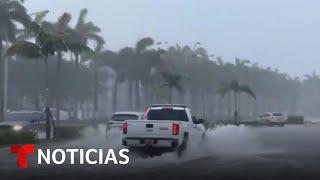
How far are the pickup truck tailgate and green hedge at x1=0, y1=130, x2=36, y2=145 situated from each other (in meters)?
10.6

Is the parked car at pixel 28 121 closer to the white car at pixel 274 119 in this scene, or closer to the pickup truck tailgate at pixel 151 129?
the pickup truck tailgate at pixel 151 129

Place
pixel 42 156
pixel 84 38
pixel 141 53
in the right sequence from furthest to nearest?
pixel 141 53, pixel 84 38, pixel 42 156

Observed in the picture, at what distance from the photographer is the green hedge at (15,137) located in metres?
31.5

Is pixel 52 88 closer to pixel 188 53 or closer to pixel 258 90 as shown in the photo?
pixel 188 53

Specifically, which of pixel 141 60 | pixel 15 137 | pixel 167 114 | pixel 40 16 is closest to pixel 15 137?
pixel 15 137

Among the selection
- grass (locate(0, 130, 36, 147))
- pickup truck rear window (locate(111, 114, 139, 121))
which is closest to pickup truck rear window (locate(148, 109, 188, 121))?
grass (locate(0, 130, 36, 147))

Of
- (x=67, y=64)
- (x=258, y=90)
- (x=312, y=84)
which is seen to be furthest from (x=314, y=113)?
(x=67, y=64)

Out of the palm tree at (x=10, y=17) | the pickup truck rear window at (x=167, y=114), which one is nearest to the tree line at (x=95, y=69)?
the palm tree at (x=10, y=17)

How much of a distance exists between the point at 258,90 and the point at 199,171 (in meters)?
114

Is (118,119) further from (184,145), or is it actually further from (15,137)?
(184,145)

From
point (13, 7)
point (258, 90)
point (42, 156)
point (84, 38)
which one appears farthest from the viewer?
point (258, 90)

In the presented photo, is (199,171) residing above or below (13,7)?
below

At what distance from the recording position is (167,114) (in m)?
25.5

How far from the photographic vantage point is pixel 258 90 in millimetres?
131000
